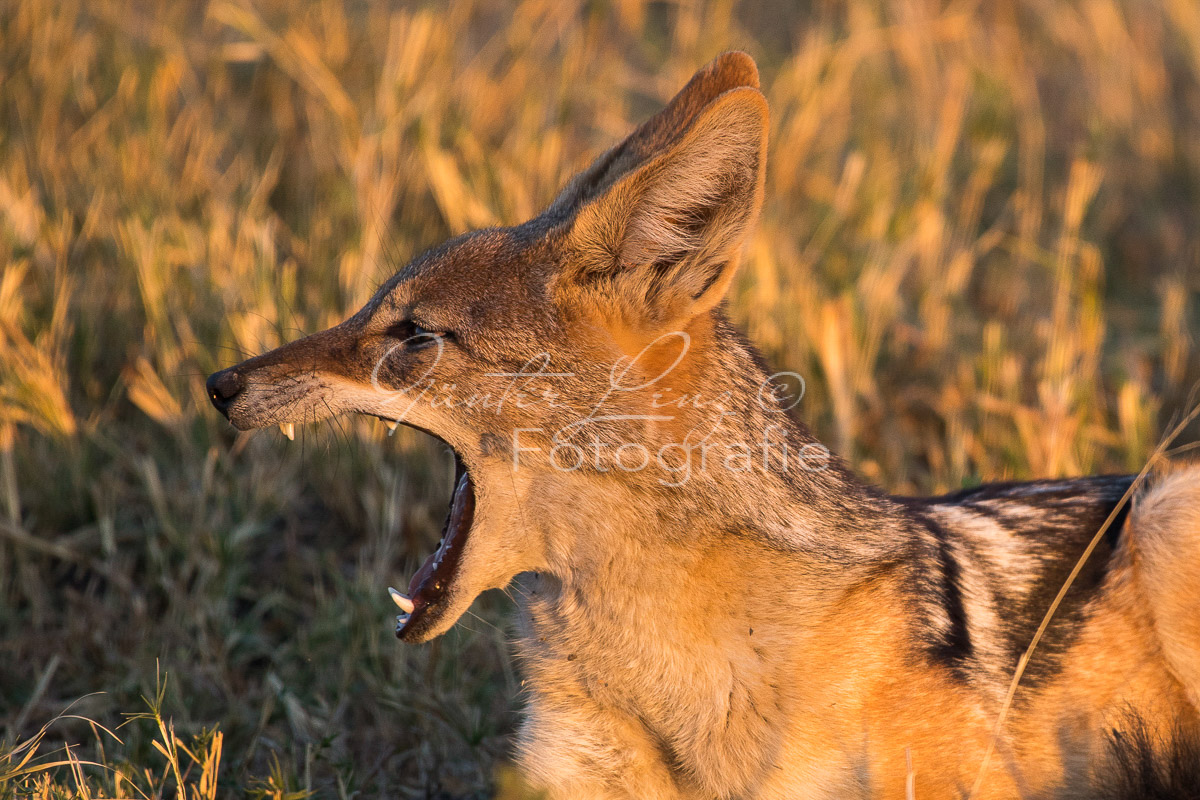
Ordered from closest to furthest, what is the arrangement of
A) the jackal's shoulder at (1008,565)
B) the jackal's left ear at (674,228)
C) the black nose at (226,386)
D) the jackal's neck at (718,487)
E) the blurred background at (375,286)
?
the jackal's left ear at (674,228) → the jackal's neck at (718,487) → the black nose at (226,386) → the jackal's shoulder at (1008,565) → the blurred background at (375,286)

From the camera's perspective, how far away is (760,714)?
3.24m

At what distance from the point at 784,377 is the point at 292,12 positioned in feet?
13.7

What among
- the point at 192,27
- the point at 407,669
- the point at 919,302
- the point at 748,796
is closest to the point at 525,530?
the point at 748,796

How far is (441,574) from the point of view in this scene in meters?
3.32

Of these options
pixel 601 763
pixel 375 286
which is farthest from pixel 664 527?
pixel 375 286

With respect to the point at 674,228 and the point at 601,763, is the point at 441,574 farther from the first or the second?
the point at 674,228

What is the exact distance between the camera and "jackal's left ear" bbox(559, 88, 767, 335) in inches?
119

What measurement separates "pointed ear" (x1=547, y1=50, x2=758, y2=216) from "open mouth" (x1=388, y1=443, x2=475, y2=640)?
2.93ft

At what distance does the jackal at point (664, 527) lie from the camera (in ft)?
10.4

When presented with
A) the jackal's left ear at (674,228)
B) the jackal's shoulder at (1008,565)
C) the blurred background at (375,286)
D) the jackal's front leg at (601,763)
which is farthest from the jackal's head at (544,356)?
the jackal's shoulder at (1008,565)

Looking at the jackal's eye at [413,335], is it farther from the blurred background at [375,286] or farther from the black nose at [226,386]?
the blurred background at [375,286]

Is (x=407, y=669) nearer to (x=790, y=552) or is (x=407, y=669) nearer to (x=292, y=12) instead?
(x=790, y=552)

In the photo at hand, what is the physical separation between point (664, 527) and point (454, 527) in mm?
599

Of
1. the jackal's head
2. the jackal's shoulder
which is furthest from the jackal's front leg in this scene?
the jackal's shoulder
